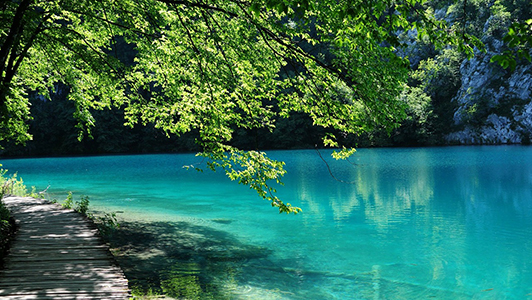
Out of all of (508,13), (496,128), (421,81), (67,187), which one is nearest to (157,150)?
(67,187)

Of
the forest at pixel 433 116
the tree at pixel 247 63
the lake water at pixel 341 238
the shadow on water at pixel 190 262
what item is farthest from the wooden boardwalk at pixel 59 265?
the forest at pixel 433 116

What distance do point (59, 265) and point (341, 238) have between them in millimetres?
7540

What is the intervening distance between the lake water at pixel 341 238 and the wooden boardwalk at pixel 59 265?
4.66 ft

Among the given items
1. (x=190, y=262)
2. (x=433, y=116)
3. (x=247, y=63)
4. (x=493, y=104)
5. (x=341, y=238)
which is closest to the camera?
(x=247, y=63)

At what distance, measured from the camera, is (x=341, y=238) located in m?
11.6

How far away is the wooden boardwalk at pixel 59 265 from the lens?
5.26 m

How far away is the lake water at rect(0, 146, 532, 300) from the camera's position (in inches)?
310

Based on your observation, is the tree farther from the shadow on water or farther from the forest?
the forest

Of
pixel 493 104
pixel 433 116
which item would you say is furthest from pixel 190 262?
pixel 493 104

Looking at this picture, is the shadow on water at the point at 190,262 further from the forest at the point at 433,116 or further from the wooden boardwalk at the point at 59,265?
the forest at the point at 433,116

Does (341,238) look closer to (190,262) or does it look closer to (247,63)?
(190,262)

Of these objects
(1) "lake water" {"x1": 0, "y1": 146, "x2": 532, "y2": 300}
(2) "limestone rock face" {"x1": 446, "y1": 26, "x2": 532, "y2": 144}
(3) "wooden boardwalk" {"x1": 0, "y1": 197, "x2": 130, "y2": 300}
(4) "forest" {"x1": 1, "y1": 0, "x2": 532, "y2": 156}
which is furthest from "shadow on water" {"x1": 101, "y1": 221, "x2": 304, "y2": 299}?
(2) "limestone rock face" {"x1": 446, "y1": 26, "x2": 532, "y2": 144}

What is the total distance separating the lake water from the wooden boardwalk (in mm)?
1420

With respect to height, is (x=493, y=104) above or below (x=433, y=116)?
above
